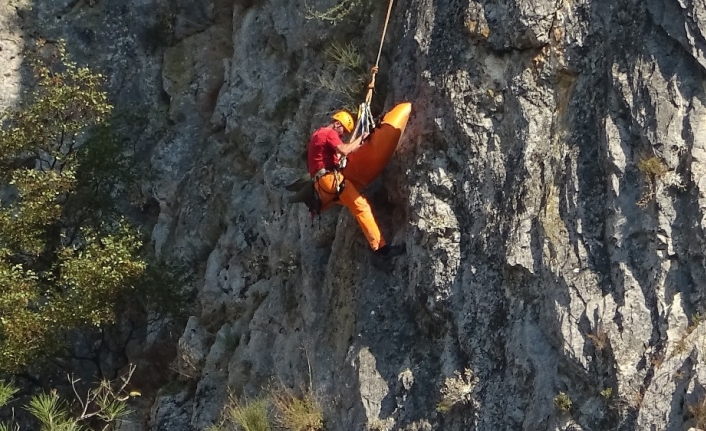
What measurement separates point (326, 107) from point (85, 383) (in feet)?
16.1

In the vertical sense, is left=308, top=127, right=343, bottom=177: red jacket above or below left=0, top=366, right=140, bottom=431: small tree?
above

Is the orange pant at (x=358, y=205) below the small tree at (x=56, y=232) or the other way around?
the other way around

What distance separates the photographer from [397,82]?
904 centimetres

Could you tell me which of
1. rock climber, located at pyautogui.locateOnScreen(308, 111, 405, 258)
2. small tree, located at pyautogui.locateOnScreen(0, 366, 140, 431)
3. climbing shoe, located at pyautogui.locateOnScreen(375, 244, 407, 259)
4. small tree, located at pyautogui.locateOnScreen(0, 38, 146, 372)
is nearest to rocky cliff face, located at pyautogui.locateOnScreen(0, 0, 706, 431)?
climbing shoe, located at pyautogui.locateOnScreen(375, 244, 407, 259)

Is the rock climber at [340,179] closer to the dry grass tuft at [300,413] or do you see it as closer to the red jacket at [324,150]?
the red jacket at [324,150]

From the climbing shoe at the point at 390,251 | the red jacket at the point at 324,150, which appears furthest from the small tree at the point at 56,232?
the climbing shoe at the point at 390,251

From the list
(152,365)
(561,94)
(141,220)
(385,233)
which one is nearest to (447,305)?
(385,233)

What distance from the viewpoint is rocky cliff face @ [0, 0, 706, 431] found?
6707 millimetres

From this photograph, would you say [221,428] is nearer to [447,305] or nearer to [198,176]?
[447,305]

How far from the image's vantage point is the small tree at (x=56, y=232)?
1116 centimetres

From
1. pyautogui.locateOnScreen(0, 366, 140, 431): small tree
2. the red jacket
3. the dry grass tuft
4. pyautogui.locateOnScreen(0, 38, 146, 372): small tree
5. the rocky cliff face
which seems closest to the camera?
the rocky cliff face

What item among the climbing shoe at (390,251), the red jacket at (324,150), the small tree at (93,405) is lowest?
the small tree at (93,405)

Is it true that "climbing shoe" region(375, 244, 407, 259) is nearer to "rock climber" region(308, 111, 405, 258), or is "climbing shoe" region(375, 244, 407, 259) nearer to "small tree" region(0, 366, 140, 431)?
"rock climber" region(308, 111, 405, 258)

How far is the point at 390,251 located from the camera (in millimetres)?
8719
